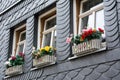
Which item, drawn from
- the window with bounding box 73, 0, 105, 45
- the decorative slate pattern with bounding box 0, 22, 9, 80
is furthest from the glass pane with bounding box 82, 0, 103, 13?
the decorative slate pattern with bounding box 0, 22, 9, 80

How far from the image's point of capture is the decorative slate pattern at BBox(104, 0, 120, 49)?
620 cm

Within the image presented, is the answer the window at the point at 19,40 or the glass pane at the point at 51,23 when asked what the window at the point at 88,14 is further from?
the window at the point at 19,40

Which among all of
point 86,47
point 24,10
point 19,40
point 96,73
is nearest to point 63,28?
point 86,47

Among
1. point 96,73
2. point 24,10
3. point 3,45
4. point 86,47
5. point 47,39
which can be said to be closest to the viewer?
point 96,73

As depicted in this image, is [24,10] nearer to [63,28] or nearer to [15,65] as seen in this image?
[15,65]

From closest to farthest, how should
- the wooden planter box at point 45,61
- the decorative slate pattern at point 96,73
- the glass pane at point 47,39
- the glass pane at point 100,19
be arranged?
1. the decorative slate pattern at point 96,73
2. the glass pane at point 100,19
3. the wooden planter box at point 45,61
4. the glass pane at point 47,39

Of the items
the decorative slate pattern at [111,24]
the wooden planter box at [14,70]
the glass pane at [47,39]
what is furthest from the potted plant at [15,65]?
the decorative slate pattern at [111,24]

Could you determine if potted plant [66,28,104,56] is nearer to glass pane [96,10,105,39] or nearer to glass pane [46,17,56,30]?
glass pane [96,10,105,39]

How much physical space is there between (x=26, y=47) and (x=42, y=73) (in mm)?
1354

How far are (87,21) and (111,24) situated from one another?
1107 millimetres

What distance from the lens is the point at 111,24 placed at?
638 cm

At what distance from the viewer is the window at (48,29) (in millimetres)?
8508

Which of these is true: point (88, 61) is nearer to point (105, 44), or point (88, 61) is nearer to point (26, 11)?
point (105, 44)

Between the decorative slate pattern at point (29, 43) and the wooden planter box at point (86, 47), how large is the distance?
2.17m
